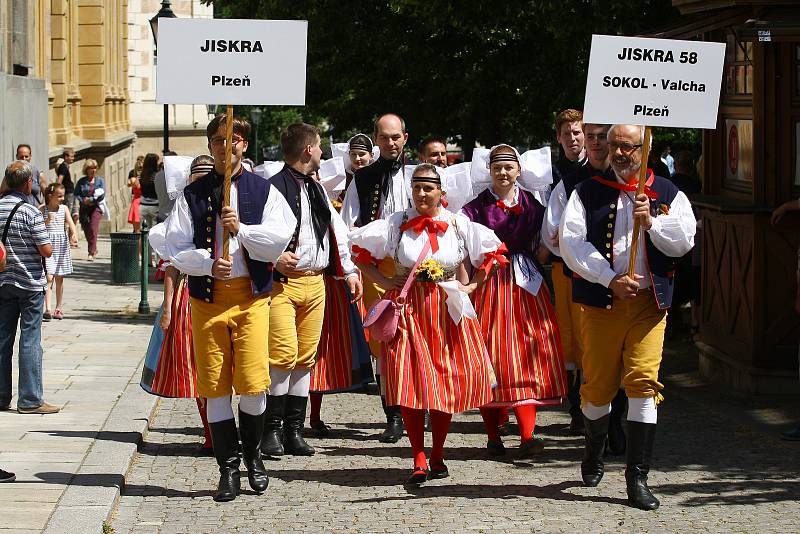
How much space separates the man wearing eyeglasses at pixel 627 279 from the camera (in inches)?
301

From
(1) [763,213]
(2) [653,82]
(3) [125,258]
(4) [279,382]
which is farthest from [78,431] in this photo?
(3) [125,258]

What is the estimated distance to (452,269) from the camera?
8.32 m

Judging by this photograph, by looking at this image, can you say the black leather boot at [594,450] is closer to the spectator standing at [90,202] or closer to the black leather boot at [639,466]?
the black leather boot at [639,466]

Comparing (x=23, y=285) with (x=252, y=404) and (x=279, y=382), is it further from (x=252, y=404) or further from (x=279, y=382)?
(x=252, y=404)

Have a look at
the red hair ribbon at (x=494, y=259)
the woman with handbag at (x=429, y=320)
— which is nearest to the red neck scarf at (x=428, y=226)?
the woman with handbag at (x=429, y=320)

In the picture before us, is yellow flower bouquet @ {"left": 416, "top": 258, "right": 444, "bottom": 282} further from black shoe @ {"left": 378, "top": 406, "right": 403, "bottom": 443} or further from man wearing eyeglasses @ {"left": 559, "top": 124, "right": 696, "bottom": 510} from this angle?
black shoe @ {"left": 378, "top": 406, "right": 403, "bottom": 443}

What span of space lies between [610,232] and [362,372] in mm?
2470

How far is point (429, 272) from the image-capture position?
27.0 ft

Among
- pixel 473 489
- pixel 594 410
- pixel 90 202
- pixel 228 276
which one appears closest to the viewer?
pixel 228 276

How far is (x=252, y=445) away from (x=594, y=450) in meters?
1.82

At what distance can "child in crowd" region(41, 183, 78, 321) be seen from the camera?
15094 millimetres

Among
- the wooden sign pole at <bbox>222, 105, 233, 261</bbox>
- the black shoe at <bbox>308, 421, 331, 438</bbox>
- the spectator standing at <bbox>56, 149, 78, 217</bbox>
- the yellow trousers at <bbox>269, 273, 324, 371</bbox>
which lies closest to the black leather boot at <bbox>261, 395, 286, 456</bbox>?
the yellow trousers at <bbox>269, 273, 324, 371</bbox>

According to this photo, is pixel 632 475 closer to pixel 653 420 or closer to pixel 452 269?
pixel 653 420

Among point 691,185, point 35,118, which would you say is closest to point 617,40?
point 691,185
